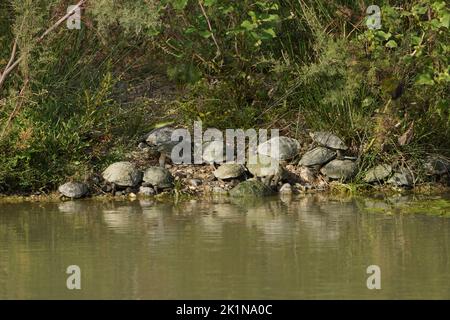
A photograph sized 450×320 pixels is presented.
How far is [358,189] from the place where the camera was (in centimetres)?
1197

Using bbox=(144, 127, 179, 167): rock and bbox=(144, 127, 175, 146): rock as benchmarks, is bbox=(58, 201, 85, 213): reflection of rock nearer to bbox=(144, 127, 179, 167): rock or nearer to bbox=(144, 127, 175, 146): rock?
bbox=(144, 127, 179, 167): rock

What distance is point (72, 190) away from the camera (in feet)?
38.1

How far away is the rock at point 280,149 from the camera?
12.2 metres

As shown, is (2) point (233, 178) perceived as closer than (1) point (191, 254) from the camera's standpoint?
No

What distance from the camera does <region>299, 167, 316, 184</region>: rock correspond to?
40.0 ft

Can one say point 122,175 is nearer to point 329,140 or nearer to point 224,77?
point 224,77

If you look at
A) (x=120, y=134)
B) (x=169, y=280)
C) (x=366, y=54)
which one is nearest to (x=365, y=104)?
(x=366, y=54)

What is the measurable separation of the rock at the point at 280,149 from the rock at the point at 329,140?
0.92 ft

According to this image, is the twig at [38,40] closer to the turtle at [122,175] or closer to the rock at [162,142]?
the turtle at [122,175]

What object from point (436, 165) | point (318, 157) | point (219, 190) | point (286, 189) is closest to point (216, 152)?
point (219, 190)

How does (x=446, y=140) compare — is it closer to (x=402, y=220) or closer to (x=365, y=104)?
(x=365, y=104)
